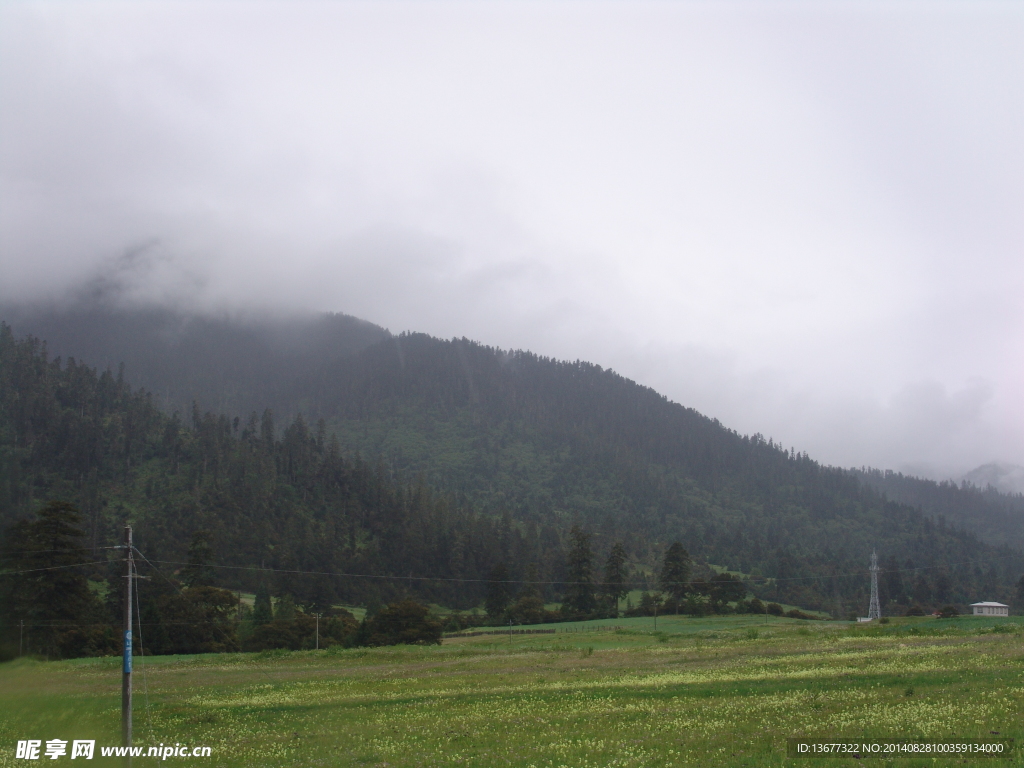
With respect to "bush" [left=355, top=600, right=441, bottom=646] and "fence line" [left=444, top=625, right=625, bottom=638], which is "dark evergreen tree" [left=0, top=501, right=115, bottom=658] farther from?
"fence line" [left=444, top=625, right=625, bottom=638]

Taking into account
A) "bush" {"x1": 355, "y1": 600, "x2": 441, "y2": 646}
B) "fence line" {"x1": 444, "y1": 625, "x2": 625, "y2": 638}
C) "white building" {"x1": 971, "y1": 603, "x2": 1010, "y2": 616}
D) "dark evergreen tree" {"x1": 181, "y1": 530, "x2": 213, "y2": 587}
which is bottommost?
"white building" {"x1": 971, "y1": 603, "x2": 1010, "y2": 616}

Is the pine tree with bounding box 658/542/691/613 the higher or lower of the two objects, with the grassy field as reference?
lower

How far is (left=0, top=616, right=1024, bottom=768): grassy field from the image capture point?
77.0ft

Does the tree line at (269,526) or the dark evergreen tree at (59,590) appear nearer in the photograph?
the dark evergreen tree at (59,590)

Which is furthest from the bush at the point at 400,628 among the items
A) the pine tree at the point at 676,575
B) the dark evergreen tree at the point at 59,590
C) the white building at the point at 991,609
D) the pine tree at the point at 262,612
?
the white building at the point at 991,609

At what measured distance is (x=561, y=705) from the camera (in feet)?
114

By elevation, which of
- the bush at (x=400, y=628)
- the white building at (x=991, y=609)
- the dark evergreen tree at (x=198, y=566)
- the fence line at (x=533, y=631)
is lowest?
the white building at (x=991, y=609)

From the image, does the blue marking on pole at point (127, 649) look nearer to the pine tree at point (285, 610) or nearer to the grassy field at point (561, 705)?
the grassy field at point (561, 705)

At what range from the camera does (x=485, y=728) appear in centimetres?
2964

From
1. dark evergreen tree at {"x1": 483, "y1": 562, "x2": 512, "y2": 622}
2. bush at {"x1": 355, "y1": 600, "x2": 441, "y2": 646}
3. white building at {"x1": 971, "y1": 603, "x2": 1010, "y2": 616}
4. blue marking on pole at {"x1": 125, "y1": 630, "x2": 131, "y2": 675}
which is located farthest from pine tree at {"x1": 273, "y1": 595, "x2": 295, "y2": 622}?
white building at {"x1": 971, "y1": 603, "x2": 1010, "y2": 616}

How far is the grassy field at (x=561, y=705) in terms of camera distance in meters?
23.5

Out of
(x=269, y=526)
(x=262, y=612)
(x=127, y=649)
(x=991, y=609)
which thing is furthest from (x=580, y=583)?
(x=127, y=649)

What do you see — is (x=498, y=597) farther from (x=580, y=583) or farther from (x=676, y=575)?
(x=676, y=575)

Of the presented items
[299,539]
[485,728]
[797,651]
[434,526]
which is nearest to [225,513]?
[299,539]
